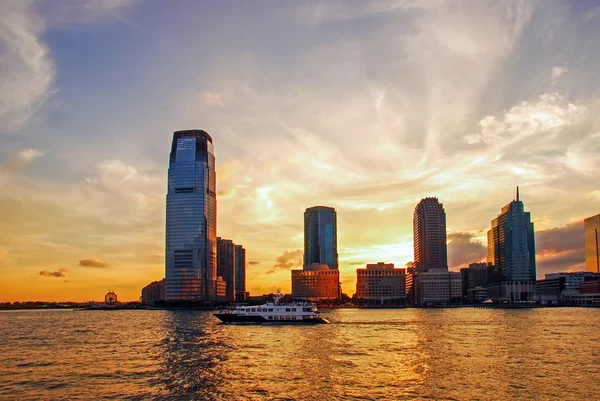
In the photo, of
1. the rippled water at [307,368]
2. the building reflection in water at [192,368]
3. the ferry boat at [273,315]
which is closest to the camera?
the rippled water at [307,368]

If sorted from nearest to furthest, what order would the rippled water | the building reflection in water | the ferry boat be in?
the rippled water → the building reflection in water → the ferry boat

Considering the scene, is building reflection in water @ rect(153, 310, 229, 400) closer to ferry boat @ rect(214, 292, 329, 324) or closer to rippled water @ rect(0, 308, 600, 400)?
rippled water @ rect(0, 308, 600, 400)

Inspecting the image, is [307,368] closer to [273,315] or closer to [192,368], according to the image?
[192,368]

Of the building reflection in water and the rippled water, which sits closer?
the rippled water

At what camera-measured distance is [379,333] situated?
153 m

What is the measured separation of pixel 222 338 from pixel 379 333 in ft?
139

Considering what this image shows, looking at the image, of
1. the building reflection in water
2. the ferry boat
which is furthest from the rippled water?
the ferry boat

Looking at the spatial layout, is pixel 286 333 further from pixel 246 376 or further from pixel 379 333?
pixel 246 376

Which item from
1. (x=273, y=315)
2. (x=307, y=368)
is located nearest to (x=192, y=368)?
(x=307, y=368)

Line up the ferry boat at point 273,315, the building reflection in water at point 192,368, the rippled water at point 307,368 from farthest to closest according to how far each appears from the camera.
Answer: the ferry boat at point 273,315
the building reflection in water at point 192,368
the rippled water at point 307,368

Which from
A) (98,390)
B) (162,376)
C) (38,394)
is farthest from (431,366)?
(38,394)

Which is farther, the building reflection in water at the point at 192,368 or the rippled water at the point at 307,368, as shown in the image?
the building reflection in water at the point at 192,368

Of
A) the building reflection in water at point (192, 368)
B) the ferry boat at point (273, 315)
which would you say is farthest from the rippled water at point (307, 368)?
the ferry boat at point (273, 315)

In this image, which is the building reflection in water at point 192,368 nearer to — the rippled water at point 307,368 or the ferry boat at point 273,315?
the rippled water at point 307,368
